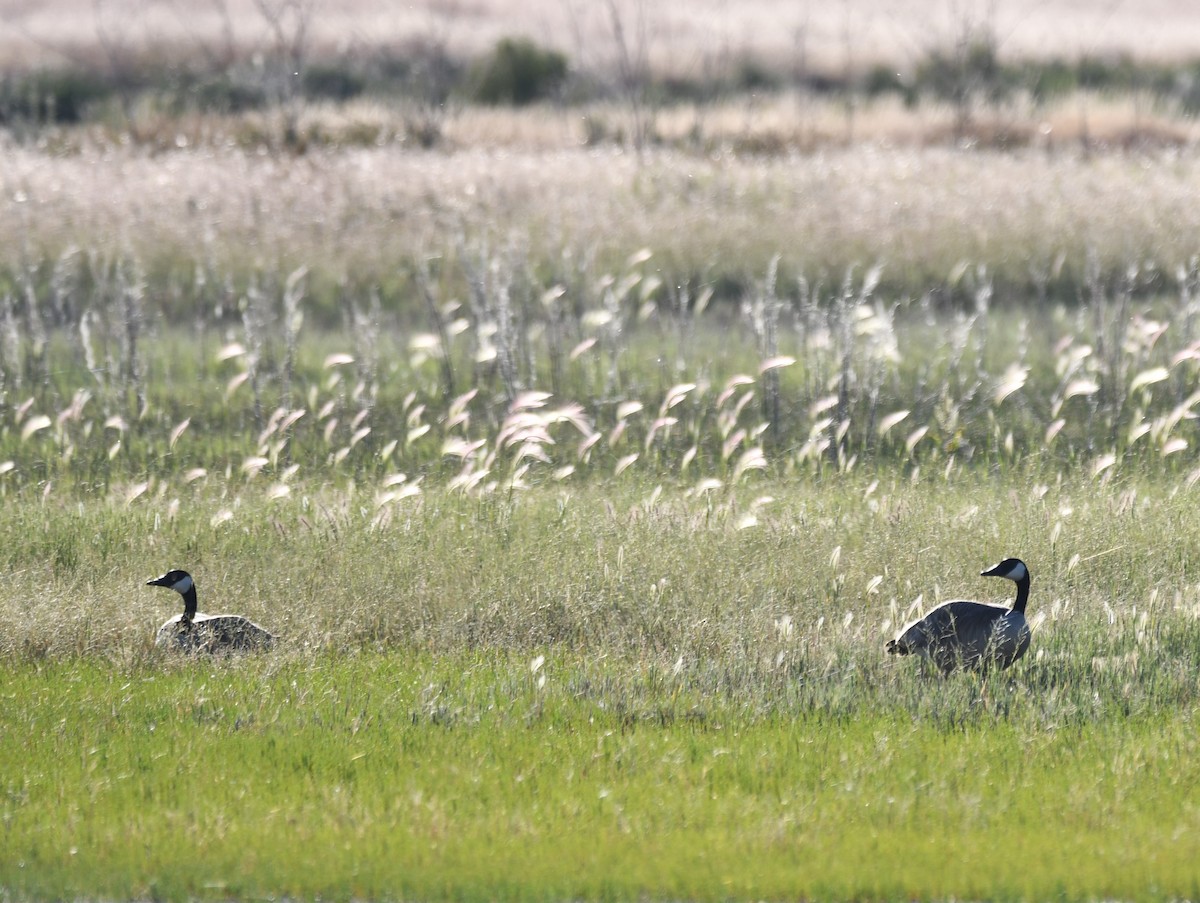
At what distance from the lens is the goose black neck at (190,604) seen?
815 cm

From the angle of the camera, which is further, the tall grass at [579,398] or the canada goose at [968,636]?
the tall grass at [579,398]

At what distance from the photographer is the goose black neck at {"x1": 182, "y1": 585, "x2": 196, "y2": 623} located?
8.15 m

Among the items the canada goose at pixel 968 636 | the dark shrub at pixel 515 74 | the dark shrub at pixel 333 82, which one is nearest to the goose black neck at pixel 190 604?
the canada goose at pixel 968 636

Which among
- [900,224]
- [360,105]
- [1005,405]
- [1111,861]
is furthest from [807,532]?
[360,105]

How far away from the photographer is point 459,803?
6035 millimetres

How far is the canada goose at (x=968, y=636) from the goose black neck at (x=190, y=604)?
132 inches

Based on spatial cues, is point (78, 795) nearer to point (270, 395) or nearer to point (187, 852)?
point (187, 852)

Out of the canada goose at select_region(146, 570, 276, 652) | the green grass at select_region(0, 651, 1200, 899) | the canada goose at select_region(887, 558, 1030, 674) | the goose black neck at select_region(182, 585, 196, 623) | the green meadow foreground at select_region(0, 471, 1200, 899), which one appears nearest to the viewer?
the green grass at select_region(0, 651, 1200, 899)

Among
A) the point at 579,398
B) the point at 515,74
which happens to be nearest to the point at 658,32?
the point at 515,74

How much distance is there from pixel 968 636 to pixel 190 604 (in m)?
3.74

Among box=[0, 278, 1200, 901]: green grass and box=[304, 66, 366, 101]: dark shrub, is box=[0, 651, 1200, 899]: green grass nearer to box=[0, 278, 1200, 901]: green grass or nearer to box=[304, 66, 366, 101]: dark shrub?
box=[0, 278, 1200, 901]: green grass

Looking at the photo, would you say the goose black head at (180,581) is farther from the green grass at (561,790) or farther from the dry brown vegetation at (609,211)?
the dry brown vegetation at (609,211)

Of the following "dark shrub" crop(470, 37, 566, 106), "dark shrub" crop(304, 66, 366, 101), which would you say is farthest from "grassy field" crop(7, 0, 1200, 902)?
"dark shrub" crop(304, 66, 366, 101)

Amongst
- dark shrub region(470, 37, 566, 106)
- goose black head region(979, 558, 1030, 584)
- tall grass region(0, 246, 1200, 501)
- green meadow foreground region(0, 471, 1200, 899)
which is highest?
dark shrub region(470, 37, 566, 106)
